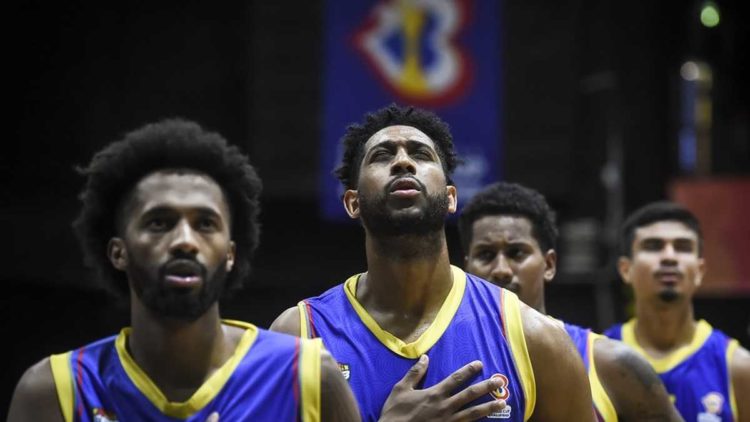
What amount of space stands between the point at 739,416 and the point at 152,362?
393cm

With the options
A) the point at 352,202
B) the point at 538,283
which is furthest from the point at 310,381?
the point at 538,283

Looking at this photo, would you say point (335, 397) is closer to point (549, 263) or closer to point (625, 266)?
point (549, 263)

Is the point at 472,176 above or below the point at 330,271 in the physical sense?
above

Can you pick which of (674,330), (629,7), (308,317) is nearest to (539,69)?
(629,7)

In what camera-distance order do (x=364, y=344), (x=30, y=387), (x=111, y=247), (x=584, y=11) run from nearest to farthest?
(x=30, y=387), (x=111, y=247), (x=364, y=344), (x=584, y=11)

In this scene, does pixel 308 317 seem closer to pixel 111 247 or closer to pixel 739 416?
pixel 111 247

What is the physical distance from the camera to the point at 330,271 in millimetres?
10305

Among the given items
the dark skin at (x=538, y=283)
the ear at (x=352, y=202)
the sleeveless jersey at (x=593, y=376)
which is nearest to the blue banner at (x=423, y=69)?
the dark skin at (x=538, y=283)

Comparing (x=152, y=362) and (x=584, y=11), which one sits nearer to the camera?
(x=152, y=362)

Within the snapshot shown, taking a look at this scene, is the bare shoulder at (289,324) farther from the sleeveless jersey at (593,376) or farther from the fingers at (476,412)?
the sleeveless jersey at (593,376)

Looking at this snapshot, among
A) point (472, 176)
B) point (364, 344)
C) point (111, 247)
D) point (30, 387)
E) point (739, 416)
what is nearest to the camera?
point (30, 387)

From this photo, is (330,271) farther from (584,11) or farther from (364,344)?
(364,344)

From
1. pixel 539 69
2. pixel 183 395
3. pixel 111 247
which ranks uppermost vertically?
pixel 539 69

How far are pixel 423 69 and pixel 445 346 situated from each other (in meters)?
6.01
